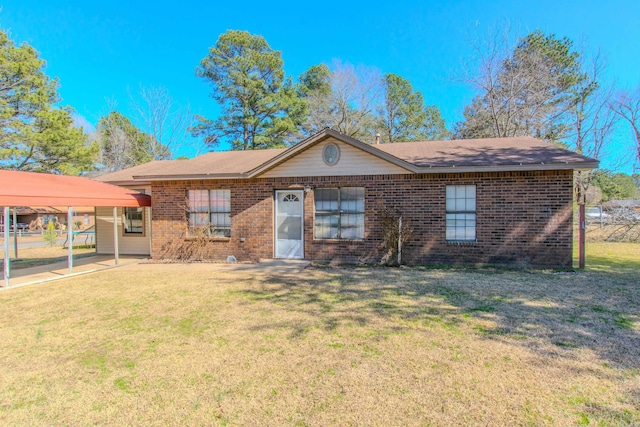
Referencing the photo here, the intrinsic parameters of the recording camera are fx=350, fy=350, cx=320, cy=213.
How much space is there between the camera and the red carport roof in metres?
7.96

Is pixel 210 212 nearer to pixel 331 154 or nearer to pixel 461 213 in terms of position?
pixel 331 154

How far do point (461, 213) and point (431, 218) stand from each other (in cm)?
84

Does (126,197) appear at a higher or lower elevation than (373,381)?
higher

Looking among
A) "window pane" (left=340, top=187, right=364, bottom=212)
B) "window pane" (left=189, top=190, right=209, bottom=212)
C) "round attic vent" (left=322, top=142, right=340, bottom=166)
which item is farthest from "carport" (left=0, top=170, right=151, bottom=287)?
"window pane" (left=340, top=187, right=364, bottom=212)

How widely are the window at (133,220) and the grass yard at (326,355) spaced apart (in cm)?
643

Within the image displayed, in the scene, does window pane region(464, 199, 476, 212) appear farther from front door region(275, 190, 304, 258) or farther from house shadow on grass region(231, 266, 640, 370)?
front door region(275, 190, 304, 258)

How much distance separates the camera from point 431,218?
10055 millimetres

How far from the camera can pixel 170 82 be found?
94.0 ft

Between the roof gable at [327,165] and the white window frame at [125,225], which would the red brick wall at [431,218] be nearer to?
the roof gable at [327,165]

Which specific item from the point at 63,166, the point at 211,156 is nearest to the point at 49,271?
the point at 211,156

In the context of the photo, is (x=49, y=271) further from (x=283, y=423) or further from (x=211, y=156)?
(x=283, y=423)

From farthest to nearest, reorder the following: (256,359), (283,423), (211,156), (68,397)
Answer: (211,156), (256,359), (68,397), (283,423)

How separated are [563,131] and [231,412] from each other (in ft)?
89.1

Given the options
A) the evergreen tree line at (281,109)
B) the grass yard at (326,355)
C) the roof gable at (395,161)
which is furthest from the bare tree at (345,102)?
the grass yard at (326,355)
